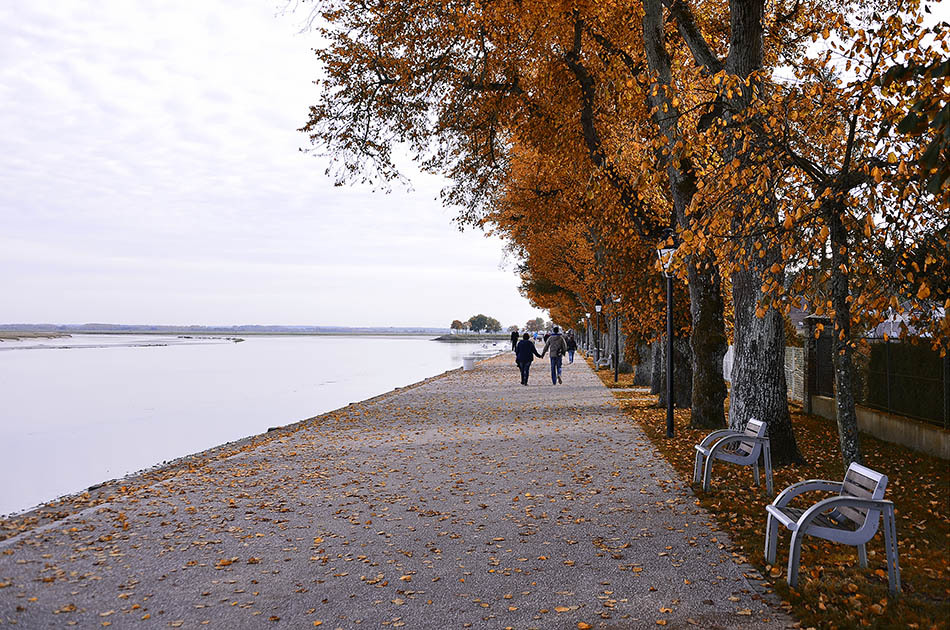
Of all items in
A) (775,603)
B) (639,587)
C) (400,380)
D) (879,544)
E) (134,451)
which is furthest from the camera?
(400,380)

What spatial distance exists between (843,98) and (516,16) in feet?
26.1

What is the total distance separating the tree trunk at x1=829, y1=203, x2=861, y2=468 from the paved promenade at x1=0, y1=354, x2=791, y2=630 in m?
1.74

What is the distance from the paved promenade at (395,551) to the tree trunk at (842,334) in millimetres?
1738

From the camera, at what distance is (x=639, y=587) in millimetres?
5387

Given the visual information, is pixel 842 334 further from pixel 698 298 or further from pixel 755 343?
pixel 698 298

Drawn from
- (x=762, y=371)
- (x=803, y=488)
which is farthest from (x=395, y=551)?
(x=762, y=371)

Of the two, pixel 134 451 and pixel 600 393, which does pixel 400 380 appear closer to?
pixel 600 393

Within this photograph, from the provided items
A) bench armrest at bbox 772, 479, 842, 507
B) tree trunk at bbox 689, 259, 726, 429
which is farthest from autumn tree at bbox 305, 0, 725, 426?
bench armrest at bbox 772, 479, 842, 507

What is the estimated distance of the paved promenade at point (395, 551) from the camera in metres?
4.98

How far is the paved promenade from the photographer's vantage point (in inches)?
196

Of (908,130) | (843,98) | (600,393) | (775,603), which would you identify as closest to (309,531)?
(775,603)

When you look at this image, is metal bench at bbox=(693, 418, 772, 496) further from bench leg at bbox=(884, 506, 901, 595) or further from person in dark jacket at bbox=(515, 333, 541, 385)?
person in dark jacket at bbox=(515, 333, 541, 385)

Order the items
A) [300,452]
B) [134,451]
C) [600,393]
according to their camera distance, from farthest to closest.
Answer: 1. [600,393]
2. [134,451]
3. [300,452]

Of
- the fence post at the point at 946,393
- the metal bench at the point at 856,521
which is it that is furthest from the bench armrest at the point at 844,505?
the fence post at the point at 946,393
